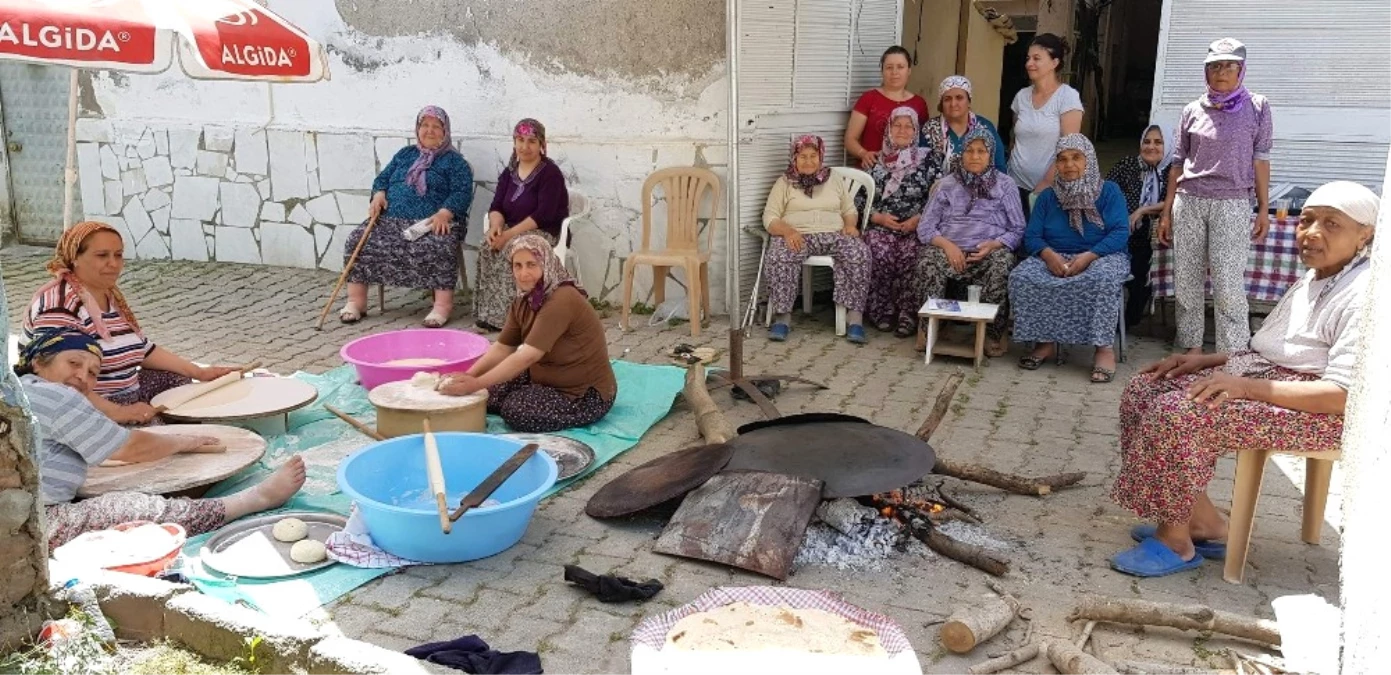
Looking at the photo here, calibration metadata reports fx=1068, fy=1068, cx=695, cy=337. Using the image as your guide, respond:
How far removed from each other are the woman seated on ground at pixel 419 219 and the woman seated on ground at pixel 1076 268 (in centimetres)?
373

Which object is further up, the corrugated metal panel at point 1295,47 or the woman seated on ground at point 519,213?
the corrugated metal panel at point 1295,47

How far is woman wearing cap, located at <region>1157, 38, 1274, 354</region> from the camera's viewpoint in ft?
18.8

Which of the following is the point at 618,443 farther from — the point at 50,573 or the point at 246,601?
the point at 50,573

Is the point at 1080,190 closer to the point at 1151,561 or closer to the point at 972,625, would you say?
the point at 1151,561

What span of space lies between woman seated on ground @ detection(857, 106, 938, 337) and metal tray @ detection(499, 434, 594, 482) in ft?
9.45

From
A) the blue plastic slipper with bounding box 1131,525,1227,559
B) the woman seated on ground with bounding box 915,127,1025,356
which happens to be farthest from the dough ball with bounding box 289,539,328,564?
the woman seated on ground with bounding box 915,127,1025,356

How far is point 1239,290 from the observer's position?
595 centimetres

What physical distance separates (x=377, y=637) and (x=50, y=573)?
0.96 m

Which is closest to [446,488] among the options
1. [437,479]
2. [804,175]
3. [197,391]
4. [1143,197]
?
[437,479]

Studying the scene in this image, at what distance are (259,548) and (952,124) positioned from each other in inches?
203

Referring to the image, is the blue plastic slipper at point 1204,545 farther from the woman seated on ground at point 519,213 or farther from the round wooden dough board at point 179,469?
the woman seated on ground at point 519,213

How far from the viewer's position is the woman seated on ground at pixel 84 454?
364 cm

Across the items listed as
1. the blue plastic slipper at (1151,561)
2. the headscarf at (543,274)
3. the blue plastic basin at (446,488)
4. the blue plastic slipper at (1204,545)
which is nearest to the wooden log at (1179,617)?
the blue plastic slipper at (1151,561)

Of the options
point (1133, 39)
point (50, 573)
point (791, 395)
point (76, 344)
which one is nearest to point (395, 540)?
Result: point (50, 573)
